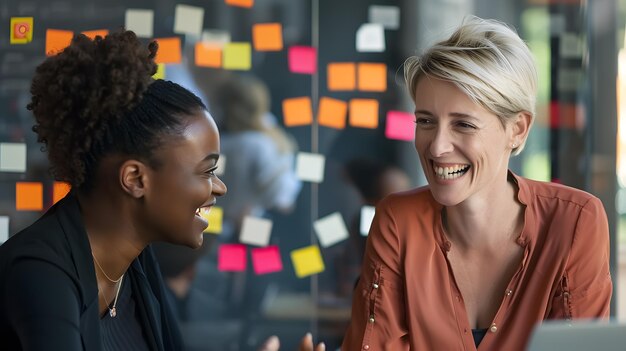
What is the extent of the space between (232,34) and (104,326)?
6.96 ft

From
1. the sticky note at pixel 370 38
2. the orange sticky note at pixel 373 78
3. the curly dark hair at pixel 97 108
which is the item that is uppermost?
the sticky note at pixel 370 38

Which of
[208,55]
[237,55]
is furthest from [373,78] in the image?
[208,55]

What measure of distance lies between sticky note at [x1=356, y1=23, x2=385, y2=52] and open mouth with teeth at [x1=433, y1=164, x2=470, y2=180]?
1887 millimetres

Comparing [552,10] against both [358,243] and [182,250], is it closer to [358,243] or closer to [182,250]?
[358,243]

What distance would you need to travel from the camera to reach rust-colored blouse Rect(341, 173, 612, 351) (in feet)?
6.26

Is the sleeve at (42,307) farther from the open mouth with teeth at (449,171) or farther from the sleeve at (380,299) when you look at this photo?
the open mouth with teeth at (449,171)

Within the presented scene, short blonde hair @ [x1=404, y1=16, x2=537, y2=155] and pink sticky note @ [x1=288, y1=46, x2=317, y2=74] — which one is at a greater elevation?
pink sticky note @ [x1=288, y1=46, x2=317, y2=74]

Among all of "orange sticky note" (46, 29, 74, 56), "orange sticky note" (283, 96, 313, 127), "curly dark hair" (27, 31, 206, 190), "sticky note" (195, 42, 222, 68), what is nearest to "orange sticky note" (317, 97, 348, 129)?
"orange sticky note" (283, 96, 313, 127)

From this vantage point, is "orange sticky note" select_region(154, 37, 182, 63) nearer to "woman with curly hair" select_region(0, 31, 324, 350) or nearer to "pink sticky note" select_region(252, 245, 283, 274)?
"pink sticky note" select_region(252, 245, 283, 274)

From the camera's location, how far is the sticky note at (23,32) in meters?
3.63

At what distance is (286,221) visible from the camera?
3.77 metres

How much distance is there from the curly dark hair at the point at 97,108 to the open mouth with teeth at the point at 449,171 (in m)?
0.58

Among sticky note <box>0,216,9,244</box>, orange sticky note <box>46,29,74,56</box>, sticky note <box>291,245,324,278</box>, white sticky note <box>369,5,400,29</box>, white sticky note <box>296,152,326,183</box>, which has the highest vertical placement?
white sticky note <box>369,5,400,29</box>

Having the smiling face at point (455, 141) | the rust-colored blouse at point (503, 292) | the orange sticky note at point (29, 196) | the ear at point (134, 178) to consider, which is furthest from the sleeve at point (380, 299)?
the orange sticky note at point (29, 196)
